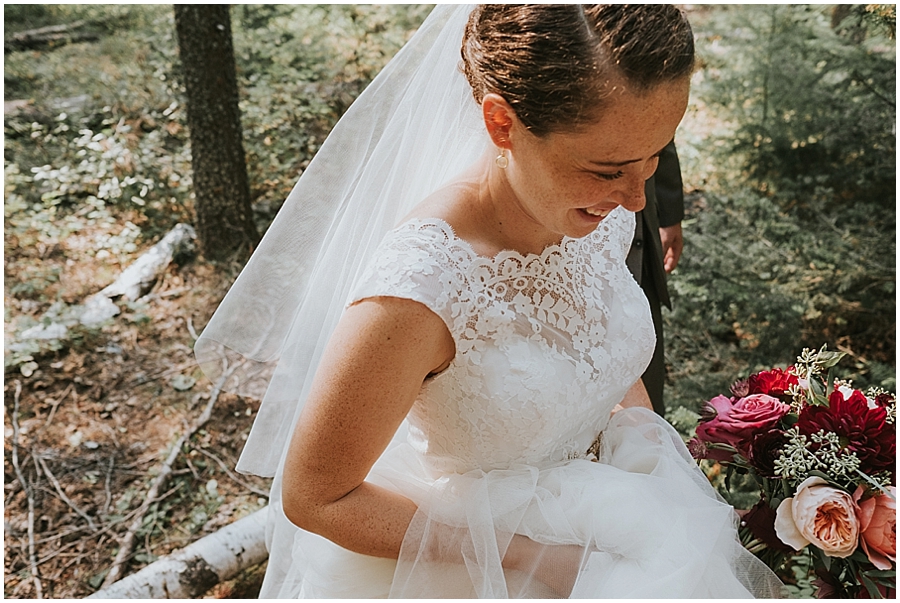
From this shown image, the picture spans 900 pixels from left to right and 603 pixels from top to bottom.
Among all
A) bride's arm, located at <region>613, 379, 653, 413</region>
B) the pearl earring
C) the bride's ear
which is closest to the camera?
the bride's ear

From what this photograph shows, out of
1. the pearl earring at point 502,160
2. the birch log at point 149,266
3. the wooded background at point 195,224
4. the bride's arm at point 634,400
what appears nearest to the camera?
the pearl earring at point 502,160

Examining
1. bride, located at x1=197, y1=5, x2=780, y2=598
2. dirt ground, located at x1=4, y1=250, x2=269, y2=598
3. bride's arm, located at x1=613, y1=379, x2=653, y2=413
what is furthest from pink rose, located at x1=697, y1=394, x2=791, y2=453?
dirt ground, located at x1=4, y1=250, x2=269, y2=598

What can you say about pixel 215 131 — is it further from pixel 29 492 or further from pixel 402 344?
pixel 402 344

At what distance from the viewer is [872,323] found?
4.07 m

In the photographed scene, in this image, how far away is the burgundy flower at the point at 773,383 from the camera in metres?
1.60

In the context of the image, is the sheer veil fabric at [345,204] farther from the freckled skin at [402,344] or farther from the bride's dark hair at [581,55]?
the bride's dark hair at [581,55]

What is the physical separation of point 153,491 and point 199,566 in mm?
748

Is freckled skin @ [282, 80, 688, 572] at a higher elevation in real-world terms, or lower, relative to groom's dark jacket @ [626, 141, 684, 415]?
higher

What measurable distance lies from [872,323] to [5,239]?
4873mm

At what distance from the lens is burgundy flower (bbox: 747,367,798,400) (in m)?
1.60

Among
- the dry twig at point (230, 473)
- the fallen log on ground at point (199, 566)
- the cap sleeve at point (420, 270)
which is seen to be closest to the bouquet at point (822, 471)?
the cap sleeve at point (420, 270)

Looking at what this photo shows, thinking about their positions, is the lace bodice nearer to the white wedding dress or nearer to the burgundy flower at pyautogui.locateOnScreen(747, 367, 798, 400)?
the white wedding dress

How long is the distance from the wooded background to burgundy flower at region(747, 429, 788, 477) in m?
1.57

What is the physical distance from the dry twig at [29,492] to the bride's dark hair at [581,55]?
2644 mm
